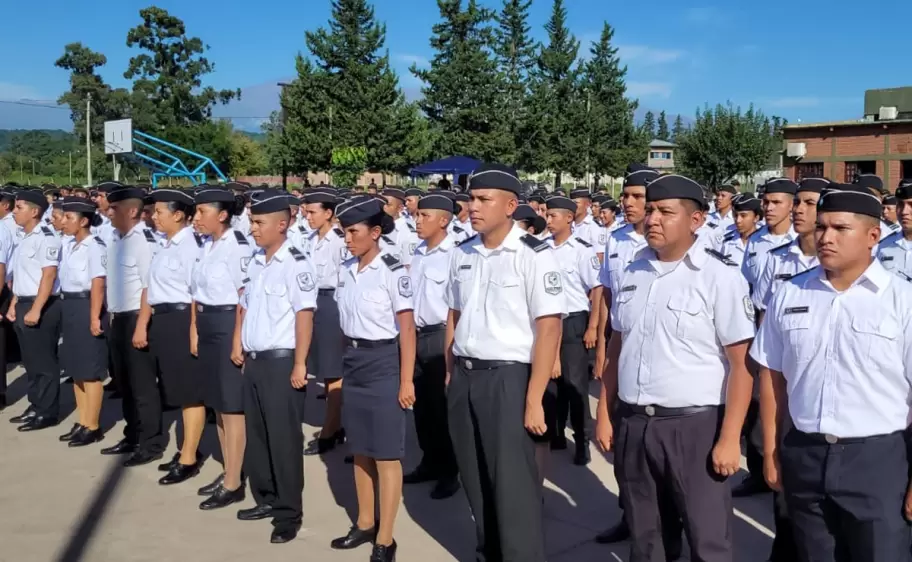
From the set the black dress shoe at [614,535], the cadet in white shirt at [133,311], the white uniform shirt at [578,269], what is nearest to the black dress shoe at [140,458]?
the cadet in white shirt at [133,311]

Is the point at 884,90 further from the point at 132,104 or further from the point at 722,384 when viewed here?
the point at 132,104

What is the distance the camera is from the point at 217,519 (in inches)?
204

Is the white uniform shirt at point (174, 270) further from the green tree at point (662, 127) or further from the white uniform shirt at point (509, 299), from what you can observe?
the green tree at point (662, 127)

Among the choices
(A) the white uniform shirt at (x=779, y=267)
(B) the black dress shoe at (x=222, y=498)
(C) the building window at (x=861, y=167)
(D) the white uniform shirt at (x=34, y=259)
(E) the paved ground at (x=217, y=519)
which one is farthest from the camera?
(C) the building window at (x=861, y=167)

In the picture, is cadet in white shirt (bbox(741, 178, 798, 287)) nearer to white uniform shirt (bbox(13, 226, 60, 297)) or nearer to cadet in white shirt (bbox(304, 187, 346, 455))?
cadet in white shirt (bbox(304, 187, 346, 455))

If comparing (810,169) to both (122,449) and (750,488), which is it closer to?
(750,488)

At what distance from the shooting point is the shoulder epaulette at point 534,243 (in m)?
3.85

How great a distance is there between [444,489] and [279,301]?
1871 millimetres

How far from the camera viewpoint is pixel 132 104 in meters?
57.2

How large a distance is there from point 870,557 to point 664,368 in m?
0.99

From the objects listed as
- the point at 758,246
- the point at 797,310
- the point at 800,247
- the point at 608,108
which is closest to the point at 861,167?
the point at 608,108

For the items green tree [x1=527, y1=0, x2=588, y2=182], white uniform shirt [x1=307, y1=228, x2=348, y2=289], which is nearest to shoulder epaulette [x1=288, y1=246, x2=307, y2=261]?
white uniform shirt [x1=307, y1=228, x2=348, y2=289]

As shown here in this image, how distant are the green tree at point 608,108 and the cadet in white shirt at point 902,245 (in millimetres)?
41030

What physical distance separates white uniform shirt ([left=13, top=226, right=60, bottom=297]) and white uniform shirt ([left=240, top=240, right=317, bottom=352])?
10.8 ft
